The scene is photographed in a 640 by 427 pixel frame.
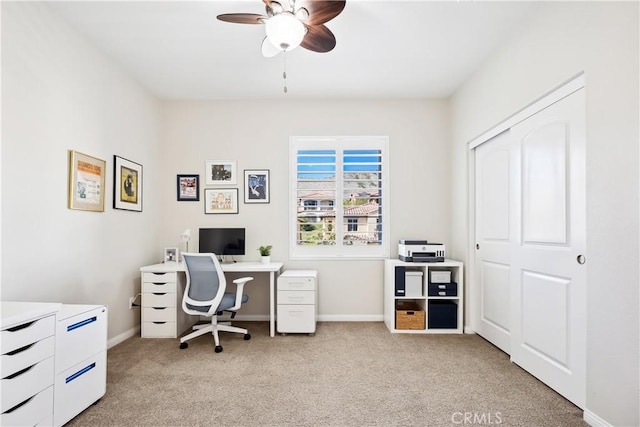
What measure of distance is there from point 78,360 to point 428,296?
308 cm

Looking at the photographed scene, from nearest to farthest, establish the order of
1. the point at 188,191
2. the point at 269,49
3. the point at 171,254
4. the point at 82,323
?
the point at 82,323, the point at 269,49, the point at 171,254, the point at 188,191

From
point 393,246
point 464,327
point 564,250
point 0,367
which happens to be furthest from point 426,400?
point 0,367

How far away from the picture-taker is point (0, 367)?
1533 millimetres

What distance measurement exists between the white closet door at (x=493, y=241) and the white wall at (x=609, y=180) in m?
0.93

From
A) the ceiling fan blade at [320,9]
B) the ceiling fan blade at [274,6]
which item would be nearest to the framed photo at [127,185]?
the ceiling fan blade at [274,6]

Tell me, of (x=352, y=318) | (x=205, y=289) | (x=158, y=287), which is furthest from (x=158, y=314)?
(x=352, y=318)

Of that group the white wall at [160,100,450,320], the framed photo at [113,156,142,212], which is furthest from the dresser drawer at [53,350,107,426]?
the white wall at [160,100,450,320]

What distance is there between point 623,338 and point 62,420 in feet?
9.95

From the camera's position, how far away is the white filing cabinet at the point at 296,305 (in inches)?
137

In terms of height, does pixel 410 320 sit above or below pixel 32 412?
below

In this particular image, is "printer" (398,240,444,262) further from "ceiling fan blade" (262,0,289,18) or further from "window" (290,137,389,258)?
"ceiling fan blade" (262,0,289,18)

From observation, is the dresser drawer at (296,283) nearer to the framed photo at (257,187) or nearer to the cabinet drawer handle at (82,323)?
the framed photo at (257,187)

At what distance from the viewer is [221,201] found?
13.5 feet

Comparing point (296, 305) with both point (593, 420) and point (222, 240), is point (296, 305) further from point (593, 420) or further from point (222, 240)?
point (593, 420)
